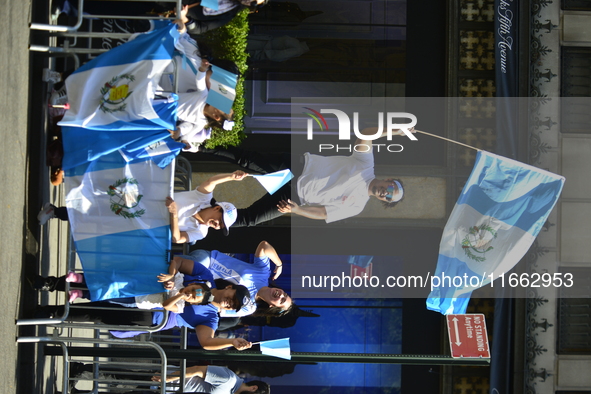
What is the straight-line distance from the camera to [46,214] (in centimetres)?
686

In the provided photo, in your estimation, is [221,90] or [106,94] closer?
[106,94]

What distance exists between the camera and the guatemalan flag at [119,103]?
6527 millimetres

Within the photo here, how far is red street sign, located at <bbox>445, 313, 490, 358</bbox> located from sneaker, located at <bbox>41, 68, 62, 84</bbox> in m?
5.24

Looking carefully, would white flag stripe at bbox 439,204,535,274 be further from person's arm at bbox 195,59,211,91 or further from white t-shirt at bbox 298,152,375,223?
person's arm at bbox 195,59,211,91

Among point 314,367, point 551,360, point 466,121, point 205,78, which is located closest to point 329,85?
point 466,121

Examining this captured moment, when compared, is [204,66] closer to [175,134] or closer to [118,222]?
[175,134]

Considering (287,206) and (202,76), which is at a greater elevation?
Answer: (202,76)

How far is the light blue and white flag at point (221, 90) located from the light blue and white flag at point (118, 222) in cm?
107

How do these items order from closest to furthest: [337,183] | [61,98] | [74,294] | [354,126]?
1. [61,98]
2. [74,294]
3. [337,183]
4. [354,126]

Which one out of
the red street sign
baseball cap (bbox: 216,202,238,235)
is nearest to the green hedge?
baseball cap (bbox: 216,202,238,235)

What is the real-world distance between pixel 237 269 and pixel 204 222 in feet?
3.22

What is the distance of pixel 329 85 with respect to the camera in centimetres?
1127

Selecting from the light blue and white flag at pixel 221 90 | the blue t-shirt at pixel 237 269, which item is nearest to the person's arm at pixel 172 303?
the blue t-shirt at pixel 237 269

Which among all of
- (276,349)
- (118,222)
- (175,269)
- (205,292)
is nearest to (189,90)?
(118,222)
